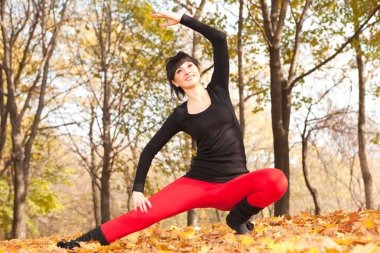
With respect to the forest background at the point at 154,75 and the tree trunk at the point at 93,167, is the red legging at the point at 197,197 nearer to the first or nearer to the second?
the forest background at the point at 154,75

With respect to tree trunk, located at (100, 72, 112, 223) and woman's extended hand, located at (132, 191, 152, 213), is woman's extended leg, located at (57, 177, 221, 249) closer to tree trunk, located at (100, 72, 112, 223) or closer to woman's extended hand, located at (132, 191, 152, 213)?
woman's extended hand, located at (132, 191, 152, 213)

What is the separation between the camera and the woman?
162 inches

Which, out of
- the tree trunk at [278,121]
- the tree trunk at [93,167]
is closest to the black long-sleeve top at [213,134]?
the tree trunk at [278,121]

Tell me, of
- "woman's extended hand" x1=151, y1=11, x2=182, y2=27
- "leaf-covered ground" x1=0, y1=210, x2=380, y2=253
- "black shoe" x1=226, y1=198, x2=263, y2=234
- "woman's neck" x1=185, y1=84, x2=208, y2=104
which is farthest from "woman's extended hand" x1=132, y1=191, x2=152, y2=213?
"woman's extended hand" x1=151, y1=11, x2=182, y2=27

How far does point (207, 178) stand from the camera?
4.25 meters

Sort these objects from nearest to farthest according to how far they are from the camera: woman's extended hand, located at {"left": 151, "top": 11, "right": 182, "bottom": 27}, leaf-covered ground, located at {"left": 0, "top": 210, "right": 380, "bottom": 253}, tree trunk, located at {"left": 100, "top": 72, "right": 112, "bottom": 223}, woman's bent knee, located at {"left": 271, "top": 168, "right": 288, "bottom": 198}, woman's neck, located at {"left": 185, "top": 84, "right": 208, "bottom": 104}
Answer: leaf-covered ground, located at {"left": 0, "top": 210, "right": 380, "bottom": 253}
woman's bent knee, located at {"left": 271, "top": 168, "right": 288, "bottom": 198}
woman's extended hand, located at {"left": 151, "top": 11, "right": 182, "bottom": 27}
woman's neck, located at {"left": 185, "top": 84, "right": 208, "bottom": 104}
tree trunk, located at {"left": 100, "top": 72, "right": 112, "bottom": 223}

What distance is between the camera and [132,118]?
1469cm

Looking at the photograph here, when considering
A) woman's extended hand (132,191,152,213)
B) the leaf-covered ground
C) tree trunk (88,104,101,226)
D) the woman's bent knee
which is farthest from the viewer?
tree trunk (88,104,101,226)

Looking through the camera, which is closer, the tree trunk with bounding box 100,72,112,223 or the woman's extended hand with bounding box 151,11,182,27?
the woman's extended hand with bounding box 151,11,182,27

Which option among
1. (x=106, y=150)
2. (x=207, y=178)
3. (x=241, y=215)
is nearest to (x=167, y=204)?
(x=207, y=178)

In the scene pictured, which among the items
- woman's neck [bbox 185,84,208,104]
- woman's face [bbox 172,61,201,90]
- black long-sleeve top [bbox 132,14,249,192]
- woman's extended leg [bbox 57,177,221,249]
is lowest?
woman's extended leg [bbox 57,177,221,249]

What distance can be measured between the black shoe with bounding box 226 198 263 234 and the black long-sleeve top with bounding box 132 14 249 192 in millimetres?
273

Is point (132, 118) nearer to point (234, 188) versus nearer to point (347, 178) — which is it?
point (234, 188)

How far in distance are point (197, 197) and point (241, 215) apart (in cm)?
43
